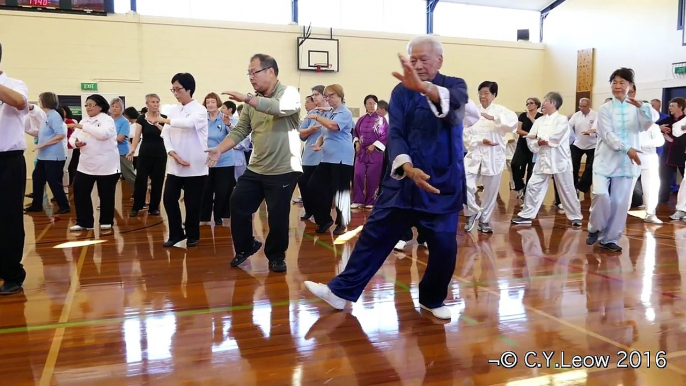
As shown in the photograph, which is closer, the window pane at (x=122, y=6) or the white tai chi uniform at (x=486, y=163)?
the white tai chi uniform at (x=486, y=163)

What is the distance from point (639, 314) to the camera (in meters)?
2.93

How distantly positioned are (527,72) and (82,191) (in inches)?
518

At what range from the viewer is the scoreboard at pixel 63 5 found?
34.6 ft

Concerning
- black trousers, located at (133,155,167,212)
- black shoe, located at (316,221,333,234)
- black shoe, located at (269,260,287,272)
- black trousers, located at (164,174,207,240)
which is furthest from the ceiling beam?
black shoe, located at (269,260,287,272)

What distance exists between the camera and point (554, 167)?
582 centimetres

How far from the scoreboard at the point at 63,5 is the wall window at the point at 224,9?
751 millimetres

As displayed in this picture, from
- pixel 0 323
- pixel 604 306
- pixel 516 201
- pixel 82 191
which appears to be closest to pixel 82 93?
pixel 82 191

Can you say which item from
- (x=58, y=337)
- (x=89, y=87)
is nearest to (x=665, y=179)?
(x=58, y=337)

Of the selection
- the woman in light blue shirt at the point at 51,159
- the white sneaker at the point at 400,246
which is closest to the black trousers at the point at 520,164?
the white sneaker at the point at 400,246

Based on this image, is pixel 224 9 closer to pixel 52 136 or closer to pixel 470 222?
pixel 52 136

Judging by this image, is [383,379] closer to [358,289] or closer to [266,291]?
[358,289]

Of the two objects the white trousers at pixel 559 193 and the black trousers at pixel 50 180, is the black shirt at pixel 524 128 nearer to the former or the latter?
the white trousers at pixel 559 193

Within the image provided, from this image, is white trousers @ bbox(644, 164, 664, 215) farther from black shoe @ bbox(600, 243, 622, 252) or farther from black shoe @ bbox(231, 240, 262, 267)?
black shoe @ bbox(231, 240, 262, 267)

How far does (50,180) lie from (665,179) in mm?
8659
